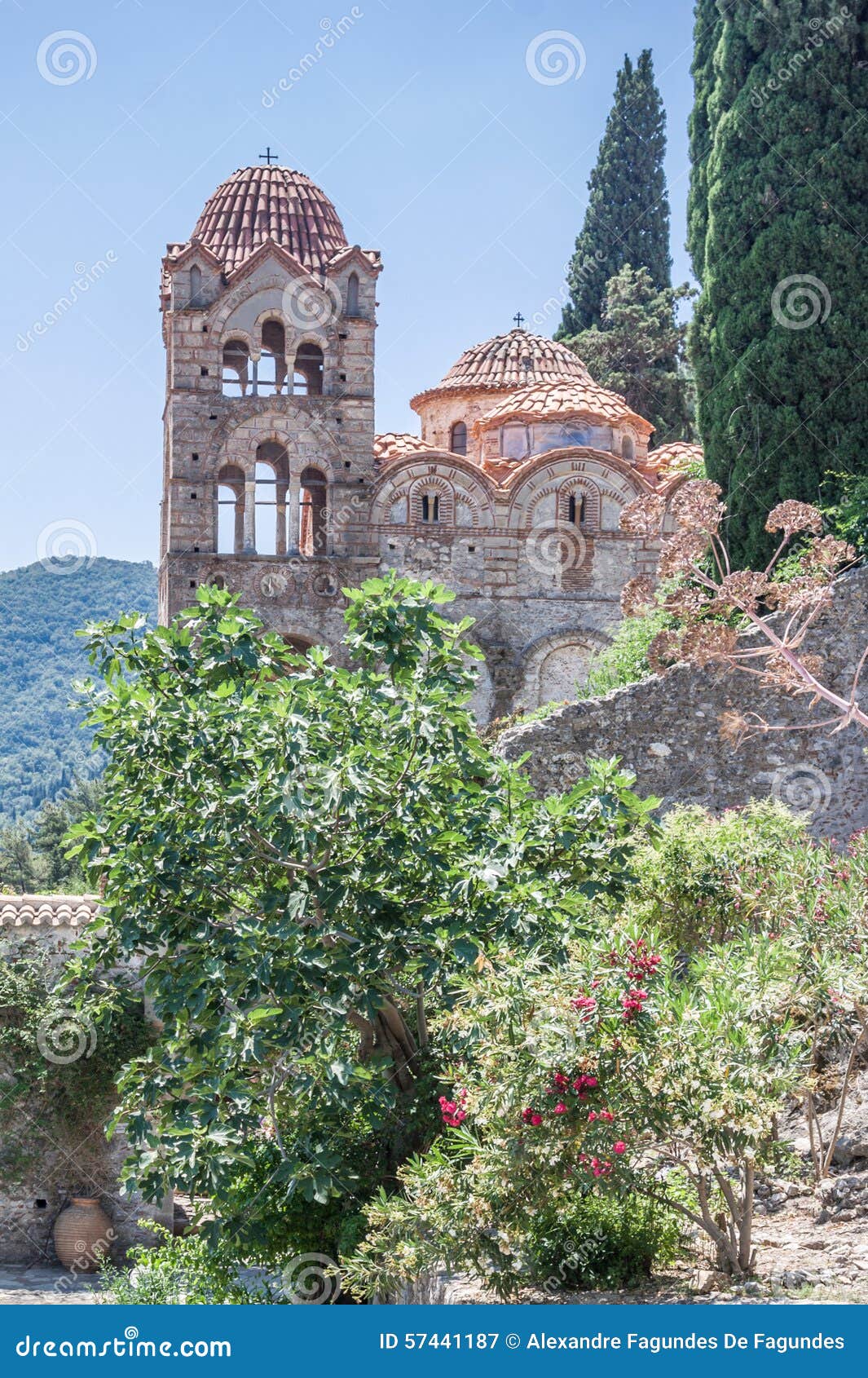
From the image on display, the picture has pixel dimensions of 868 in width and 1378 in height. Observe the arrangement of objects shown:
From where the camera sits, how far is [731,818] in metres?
9.54

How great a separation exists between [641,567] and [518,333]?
6.00m

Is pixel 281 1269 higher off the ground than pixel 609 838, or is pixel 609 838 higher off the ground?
pixel 609 838

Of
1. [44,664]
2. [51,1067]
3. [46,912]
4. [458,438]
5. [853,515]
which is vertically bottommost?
[51,1067]

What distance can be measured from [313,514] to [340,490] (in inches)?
27.4

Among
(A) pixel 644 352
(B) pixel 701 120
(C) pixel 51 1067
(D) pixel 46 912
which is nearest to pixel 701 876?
(D) pixel 46 912

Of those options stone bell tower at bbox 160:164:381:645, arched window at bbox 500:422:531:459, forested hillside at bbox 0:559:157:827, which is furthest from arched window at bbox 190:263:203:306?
forested hillside at bbox 0:559:157:827

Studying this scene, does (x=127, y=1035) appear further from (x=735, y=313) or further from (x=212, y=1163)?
(x=735, y=313)

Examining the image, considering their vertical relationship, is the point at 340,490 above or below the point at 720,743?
above

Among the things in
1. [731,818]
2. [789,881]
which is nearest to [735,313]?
[731,818]

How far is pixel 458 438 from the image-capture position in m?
26.7

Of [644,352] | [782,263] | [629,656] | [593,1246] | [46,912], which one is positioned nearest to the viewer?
[593,1246]

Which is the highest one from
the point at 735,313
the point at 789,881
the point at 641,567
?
the point at 735,313

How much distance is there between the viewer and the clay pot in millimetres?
13523

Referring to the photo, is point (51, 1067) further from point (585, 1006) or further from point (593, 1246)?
point (585, 1006)
